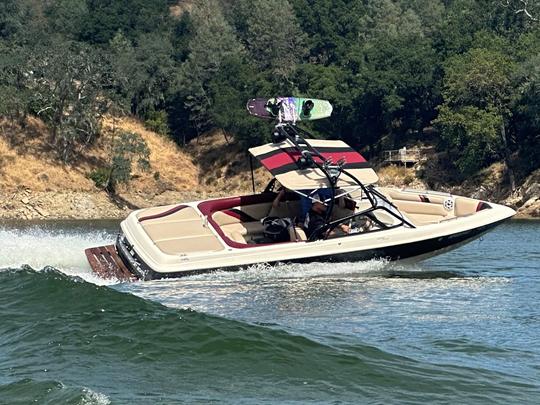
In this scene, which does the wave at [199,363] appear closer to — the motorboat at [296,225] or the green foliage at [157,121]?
the motorboat at [296,225]

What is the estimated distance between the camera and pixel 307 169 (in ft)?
70.7

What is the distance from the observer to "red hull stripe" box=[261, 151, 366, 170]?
71.8ft

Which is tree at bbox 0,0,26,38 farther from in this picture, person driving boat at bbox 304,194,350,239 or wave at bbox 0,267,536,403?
wave at bbox 0,267,536,403

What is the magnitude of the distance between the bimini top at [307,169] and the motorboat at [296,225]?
0.8 inches

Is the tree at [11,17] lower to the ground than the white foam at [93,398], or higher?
higher

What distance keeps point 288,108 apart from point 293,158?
2197 millimetres

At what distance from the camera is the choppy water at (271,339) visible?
11.2m

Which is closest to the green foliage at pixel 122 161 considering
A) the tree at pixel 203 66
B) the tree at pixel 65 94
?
the tree at pixel 65 94

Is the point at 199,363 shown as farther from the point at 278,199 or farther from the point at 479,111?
the point at 479,111

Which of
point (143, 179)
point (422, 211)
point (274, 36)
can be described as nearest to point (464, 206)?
point (422, 211)

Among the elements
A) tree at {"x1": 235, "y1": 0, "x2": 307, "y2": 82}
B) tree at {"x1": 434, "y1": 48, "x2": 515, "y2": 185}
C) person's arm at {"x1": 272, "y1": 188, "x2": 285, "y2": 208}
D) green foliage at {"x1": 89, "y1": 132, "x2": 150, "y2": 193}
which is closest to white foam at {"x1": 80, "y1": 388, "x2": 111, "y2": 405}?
person's arm at {"x1": 272, "y1": 188, "x2": 285, "y2": 208}

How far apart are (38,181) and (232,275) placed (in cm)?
4254

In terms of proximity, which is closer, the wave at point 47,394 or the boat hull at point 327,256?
the wave at point 47,394

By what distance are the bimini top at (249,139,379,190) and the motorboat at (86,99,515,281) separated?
20 mm
